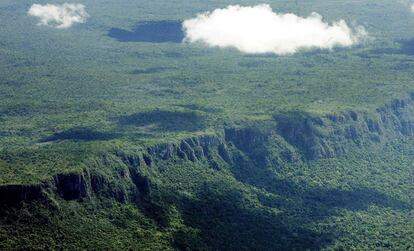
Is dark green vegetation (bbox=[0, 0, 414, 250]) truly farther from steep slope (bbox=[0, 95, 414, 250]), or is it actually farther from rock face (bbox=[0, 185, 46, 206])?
steep slope (bbox=[0, 95, 414, 250])

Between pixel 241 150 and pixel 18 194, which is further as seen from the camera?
pixel 241 150

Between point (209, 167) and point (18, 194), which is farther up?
point (18, 194)

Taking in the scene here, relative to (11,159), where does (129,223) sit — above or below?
below

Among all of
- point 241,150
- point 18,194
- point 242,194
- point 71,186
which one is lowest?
point 242,194

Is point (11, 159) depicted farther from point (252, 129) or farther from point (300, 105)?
point (300, 105)

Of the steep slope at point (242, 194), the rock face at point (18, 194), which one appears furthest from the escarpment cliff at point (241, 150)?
the steep slope at point (242, 194)

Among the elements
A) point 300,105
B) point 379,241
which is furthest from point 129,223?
point 300,105

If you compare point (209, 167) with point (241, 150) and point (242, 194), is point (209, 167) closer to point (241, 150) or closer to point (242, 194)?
point (242, 194)

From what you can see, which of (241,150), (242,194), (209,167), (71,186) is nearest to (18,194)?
(71,186)
